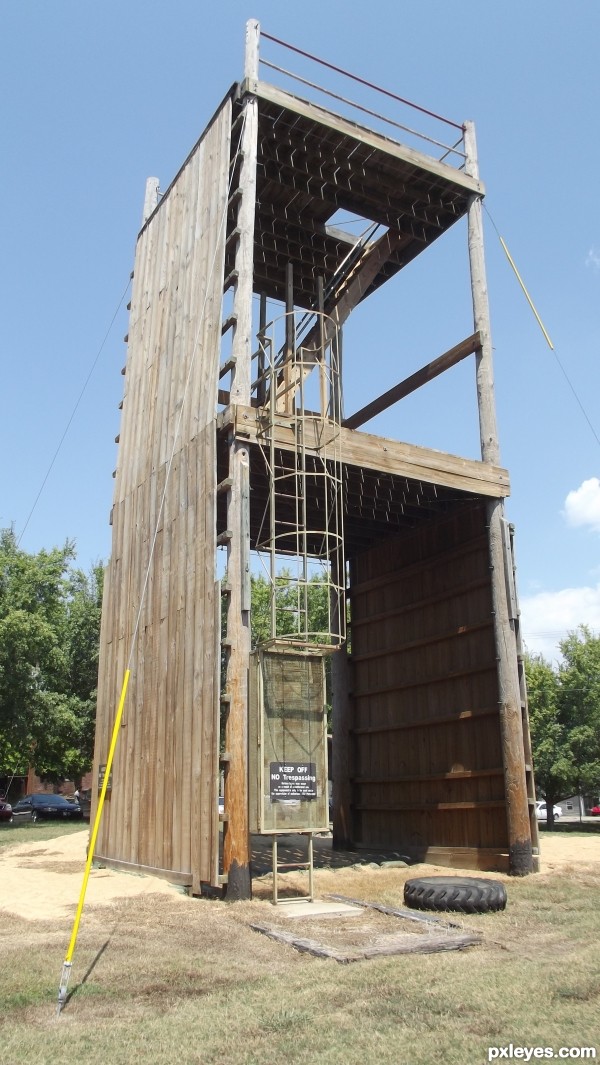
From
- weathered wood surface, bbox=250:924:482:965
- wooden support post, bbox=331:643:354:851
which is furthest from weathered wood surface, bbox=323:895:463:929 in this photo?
wooden support post, bbox=331:643:354:851

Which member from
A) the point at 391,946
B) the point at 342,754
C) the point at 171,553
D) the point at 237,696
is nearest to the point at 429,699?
the point at 342,754

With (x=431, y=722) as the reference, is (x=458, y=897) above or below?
below

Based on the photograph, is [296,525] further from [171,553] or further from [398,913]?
[398,913]

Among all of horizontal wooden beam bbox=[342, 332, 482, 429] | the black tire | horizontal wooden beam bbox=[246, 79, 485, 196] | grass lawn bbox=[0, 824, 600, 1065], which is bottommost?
grass lawn bbox=[0, 824, 600, 1065]

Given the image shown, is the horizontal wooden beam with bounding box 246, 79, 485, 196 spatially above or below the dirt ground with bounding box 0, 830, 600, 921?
above

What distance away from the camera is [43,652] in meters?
27.1

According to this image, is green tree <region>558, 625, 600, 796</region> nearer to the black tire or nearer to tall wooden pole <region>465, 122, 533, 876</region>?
tall wooden pole <region>465, 122, 533, 876</region>

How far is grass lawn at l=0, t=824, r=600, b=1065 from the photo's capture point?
179 inches

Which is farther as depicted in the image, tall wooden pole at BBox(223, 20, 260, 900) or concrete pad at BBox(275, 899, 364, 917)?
tall wooden pole at BBox(223, 20, 260, 900)

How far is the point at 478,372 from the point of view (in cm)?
1445

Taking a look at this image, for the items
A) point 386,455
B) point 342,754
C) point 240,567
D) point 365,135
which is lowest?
point 342,754

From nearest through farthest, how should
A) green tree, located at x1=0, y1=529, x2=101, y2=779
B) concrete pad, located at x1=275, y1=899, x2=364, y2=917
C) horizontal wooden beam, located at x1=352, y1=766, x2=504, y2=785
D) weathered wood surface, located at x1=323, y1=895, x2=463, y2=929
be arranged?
weathered wood surface, located at x1=323, y1=895, x2=463, y2=929 < concrete pad, located at x1=275, y1=899, x2=364, y2=917 < horizontal wooden beam, located at x1=352, y1=766, x2=504, y2=785 < green tree, located at x1=0, y1=529, x2=101, y2=779

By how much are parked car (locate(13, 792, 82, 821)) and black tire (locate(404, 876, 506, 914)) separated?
2790 cm

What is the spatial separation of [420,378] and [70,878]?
32.8 feet
